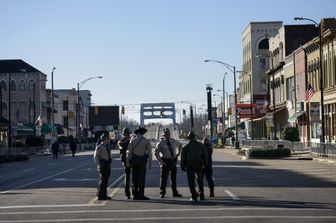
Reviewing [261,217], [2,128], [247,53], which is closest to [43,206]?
[261,217]

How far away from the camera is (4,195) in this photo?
22125 millimetres

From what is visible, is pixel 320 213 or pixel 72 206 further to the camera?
pixel 72 206

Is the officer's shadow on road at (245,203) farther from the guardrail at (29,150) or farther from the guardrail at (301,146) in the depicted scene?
the guardrail at (29,150)

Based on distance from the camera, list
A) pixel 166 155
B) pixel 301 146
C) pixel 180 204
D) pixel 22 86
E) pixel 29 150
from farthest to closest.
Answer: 1. pixel 22 86
2. pixel 29 150
3. pixel 301 146
4. pixel 166 155
5. pixel 180 204

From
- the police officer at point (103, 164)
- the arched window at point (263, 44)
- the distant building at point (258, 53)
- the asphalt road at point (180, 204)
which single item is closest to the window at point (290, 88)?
the distant building at point (258, 53)

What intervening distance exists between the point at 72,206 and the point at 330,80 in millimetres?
43090

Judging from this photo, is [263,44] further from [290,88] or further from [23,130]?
[23,130]

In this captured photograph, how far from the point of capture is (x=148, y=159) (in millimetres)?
18953

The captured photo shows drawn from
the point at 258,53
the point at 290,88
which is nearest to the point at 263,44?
the point at 258,53

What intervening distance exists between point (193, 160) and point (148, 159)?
1.39m

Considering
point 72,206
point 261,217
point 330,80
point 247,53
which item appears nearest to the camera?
point 261,217

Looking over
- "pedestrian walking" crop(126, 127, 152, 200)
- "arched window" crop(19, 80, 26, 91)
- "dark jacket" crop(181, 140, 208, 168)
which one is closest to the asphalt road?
"pedestrian walking" crop(126, 127, 152, 200)

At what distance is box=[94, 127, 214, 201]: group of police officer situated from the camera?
719 inches

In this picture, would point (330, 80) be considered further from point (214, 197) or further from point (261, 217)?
point (261, 217)
